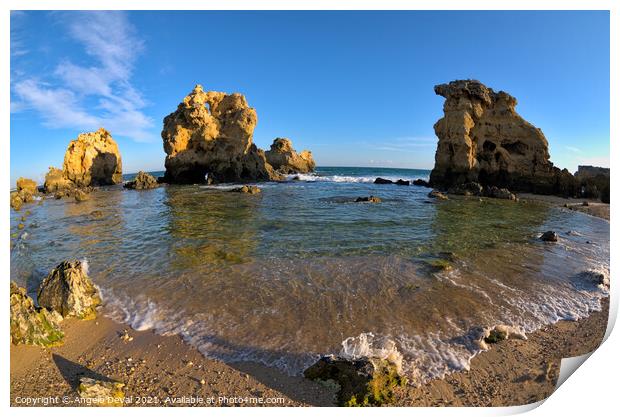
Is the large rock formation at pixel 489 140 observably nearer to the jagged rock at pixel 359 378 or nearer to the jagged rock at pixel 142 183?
the jagged rock at pixel 359 378

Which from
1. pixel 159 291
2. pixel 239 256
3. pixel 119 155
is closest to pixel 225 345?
pixel 159 291

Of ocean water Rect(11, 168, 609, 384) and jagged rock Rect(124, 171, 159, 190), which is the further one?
jagged rock Rect(124, 171, 159, 190)

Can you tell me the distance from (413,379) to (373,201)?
21960 mm

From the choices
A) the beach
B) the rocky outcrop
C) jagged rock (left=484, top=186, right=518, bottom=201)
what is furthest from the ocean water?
the rocky outcrop

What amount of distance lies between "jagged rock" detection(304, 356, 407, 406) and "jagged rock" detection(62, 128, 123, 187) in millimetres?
51076

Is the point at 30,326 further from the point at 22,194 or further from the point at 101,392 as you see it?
the point at 22,194

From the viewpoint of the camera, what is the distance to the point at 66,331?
5.89m

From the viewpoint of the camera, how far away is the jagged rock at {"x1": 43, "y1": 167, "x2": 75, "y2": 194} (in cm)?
3944

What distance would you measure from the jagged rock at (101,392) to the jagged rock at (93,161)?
1939 inches

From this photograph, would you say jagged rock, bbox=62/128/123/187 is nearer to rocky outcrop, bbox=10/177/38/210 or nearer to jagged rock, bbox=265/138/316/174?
rocky outcrop, bbox=10/177/38/210

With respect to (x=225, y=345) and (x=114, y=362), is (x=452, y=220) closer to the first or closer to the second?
(x=225, y=345)

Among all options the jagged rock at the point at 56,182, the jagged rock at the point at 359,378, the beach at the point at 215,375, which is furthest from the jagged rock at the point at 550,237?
the jagged rock at the point at 56,182

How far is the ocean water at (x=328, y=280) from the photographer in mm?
5684
